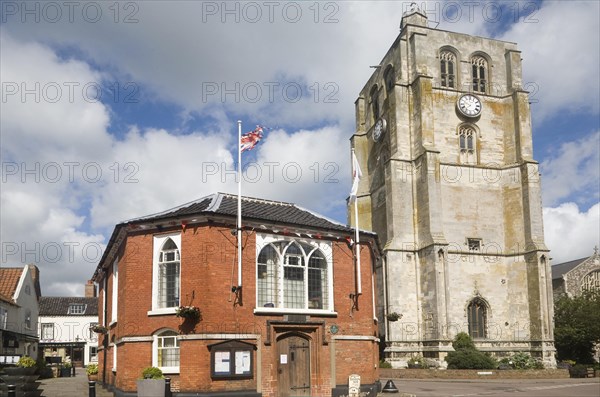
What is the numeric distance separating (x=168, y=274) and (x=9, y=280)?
106 feet

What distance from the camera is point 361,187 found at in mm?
57438

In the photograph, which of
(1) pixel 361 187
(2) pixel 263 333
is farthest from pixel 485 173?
(2) pixel 263 333

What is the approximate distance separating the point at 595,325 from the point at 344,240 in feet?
103

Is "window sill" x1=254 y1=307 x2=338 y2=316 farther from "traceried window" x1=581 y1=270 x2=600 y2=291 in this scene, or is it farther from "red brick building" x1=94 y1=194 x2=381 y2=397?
"traceried window" x1=581 y1=270 x2=600 y2=291

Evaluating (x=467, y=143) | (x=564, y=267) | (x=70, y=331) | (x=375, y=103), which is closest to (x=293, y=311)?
(x=467, y=143)

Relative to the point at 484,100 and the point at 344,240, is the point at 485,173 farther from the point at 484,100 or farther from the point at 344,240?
the point at 344,240

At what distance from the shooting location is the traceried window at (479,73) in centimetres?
5325

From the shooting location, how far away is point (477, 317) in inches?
1861

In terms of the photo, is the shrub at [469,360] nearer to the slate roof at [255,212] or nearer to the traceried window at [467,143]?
the traceried window at [467,143]

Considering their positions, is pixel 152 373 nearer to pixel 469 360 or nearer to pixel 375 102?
pixel 469 360

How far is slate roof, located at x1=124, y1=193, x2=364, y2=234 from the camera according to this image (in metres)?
22.2

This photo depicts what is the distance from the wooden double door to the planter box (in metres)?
4.49

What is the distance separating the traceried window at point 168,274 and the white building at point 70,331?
179ft

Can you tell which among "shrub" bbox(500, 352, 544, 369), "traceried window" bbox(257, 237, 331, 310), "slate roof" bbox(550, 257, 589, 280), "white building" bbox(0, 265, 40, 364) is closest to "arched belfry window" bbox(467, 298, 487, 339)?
"shrub" bbox(500, 352, 544, 369)
